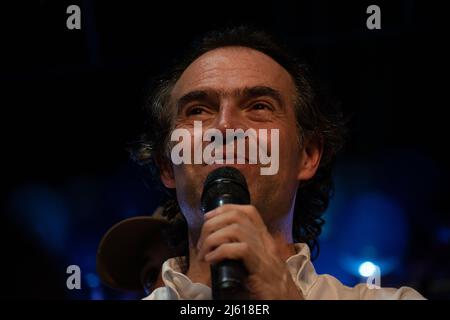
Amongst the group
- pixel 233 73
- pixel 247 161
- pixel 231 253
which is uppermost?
pixel 233 73

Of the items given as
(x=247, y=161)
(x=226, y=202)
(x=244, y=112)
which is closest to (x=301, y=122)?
(x=244, y=112)

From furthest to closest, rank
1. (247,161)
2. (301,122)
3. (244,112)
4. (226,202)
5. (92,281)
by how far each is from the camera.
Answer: (92,281)
(301,122)
(244,112)
(247,161)
(226,202)

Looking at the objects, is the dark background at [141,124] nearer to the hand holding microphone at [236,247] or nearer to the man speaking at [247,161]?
the man speaking at [247,161]

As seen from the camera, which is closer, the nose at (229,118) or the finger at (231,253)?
the finger at (231,253)

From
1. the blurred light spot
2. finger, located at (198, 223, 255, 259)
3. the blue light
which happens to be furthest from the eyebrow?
the blurred light spot

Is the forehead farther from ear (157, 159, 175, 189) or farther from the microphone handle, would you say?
the microphone handle

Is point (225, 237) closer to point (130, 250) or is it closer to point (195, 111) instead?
point (195, 111)

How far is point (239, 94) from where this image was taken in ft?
5.09

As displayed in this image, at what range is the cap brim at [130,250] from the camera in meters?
2.13

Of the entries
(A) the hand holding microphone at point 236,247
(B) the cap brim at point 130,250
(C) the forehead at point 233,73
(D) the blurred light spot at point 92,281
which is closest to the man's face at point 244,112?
(C) the forehead at point 233,73

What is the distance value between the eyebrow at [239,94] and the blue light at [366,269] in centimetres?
123

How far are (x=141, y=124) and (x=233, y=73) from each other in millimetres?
972
